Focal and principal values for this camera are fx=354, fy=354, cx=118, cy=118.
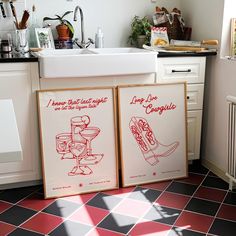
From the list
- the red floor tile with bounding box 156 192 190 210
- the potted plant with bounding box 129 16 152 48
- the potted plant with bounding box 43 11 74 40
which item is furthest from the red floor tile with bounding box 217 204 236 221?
the potted plant with bounding box 43 11 74 40

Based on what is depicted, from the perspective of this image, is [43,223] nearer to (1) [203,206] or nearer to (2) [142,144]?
(2) [142,144]

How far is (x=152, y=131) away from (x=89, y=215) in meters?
0.75

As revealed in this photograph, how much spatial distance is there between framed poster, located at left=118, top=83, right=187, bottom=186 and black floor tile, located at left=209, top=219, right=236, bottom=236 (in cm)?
62

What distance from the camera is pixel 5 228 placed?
6.53 ft

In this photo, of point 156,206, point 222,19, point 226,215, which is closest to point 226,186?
point 226,215

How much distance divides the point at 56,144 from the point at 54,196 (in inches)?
13.7

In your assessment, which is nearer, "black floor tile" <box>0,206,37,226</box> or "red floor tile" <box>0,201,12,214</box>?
"black floor tile" <box>0,206,37,226</box>

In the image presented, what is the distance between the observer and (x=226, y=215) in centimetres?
213

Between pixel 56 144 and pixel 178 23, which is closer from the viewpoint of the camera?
pixel 56 144

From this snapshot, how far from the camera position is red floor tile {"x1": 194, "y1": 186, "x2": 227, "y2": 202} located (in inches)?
92.2

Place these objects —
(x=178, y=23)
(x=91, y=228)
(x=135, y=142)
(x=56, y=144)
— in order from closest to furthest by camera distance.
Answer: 1. (x=91, y=228)
2. (x=56, y=144)
3. (x=135, y=142)
4. (x=178, y=23)

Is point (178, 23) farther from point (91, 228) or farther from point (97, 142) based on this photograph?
point (91, 228)

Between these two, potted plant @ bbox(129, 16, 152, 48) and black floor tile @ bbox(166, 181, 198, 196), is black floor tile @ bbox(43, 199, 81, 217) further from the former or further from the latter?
potted plant @ bbox(129, 16, 152, 48)

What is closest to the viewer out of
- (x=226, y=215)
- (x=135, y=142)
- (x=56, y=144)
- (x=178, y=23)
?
(x=226, y=215)
